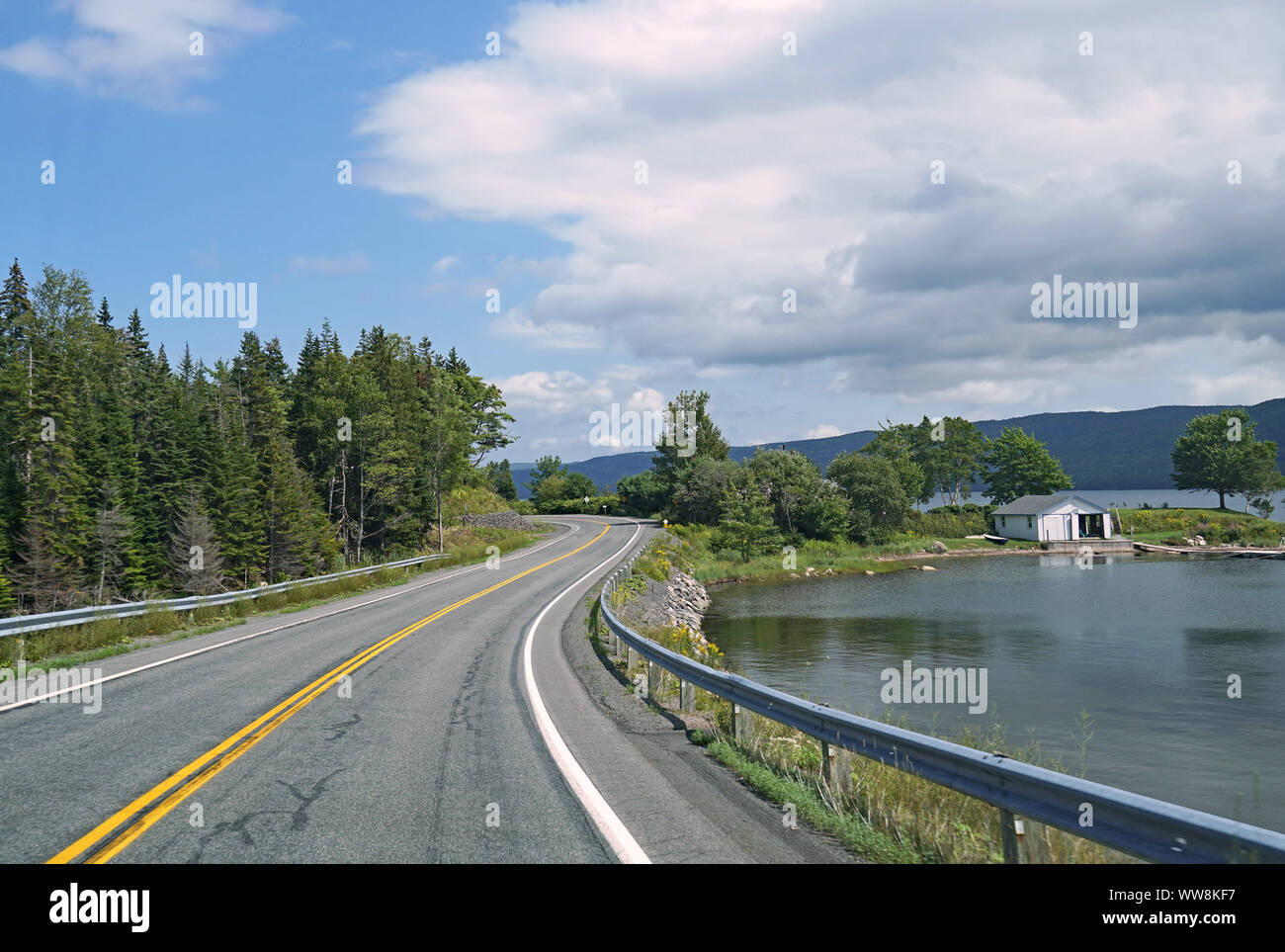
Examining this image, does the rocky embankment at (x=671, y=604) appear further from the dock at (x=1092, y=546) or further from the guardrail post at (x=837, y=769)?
the dock at (x=1092, y=546)

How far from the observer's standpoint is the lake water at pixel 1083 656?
1485 cm

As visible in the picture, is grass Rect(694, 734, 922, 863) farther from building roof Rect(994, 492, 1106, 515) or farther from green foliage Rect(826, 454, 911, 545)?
building roof Rect(994, 492, 1106, 515)

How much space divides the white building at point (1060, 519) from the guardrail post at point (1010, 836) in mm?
86483

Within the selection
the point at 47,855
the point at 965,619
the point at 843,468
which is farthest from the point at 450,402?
the point at 47,855

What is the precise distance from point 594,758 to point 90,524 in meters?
47.9

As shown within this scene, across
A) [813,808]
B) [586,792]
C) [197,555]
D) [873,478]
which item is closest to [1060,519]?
[873,478]

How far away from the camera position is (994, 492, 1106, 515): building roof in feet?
274

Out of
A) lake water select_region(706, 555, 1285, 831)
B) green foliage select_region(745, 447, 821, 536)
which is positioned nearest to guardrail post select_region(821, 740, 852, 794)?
lake water select_region(706, 555, 1285, 831)

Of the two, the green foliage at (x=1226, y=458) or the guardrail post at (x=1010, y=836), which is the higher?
the green foliage at (x=1226, y=458)

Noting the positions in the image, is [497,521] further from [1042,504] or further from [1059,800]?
[1059,800]

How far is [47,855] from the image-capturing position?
507cm

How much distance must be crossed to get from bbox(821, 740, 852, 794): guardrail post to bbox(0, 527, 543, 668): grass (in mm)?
13016

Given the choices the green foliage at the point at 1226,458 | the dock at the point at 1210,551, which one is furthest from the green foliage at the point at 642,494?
the green foliage at the point at 1226,458

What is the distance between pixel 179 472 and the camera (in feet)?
179
